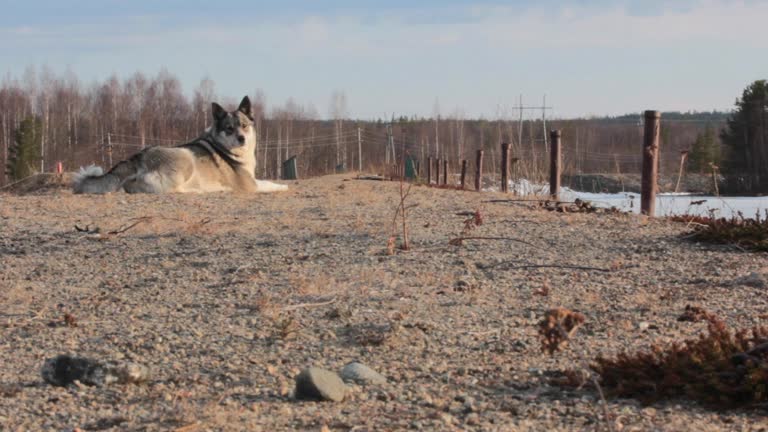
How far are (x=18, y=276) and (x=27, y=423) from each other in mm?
3010

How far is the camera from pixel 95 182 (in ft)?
37.8

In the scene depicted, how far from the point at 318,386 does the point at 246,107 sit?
32.8 ft

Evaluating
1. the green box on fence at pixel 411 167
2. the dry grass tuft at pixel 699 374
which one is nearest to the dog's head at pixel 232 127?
the green box on fence at pixel 411 167

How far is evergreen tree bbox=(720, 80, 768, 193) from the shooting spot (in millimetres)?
47562

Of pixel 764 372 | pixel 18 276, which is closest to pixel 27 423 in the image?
pixel 764 372

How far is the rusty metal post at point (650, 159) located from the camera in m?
8.78

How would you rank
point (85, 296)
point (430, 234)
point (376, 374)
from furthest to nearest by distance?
point (430, 234), point (85, 296), point (376, 374)

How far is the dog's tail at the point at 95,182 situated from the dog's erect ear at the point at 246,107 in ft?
7.11

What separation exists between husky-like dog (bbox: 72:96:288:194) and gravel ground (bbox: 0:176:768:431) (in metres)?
3.19

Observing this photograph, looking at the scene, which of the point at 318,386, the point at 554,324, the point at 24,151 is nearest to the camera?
the point at 318,386

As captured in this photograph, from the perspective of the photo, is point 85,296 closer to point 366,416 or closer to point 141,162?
point 366,416

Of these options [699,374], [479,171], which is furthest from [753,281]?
[479,171]

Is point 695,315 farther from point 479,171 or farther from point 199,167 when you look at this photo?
point 479,171

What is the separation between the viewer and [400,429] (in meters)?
2.84
